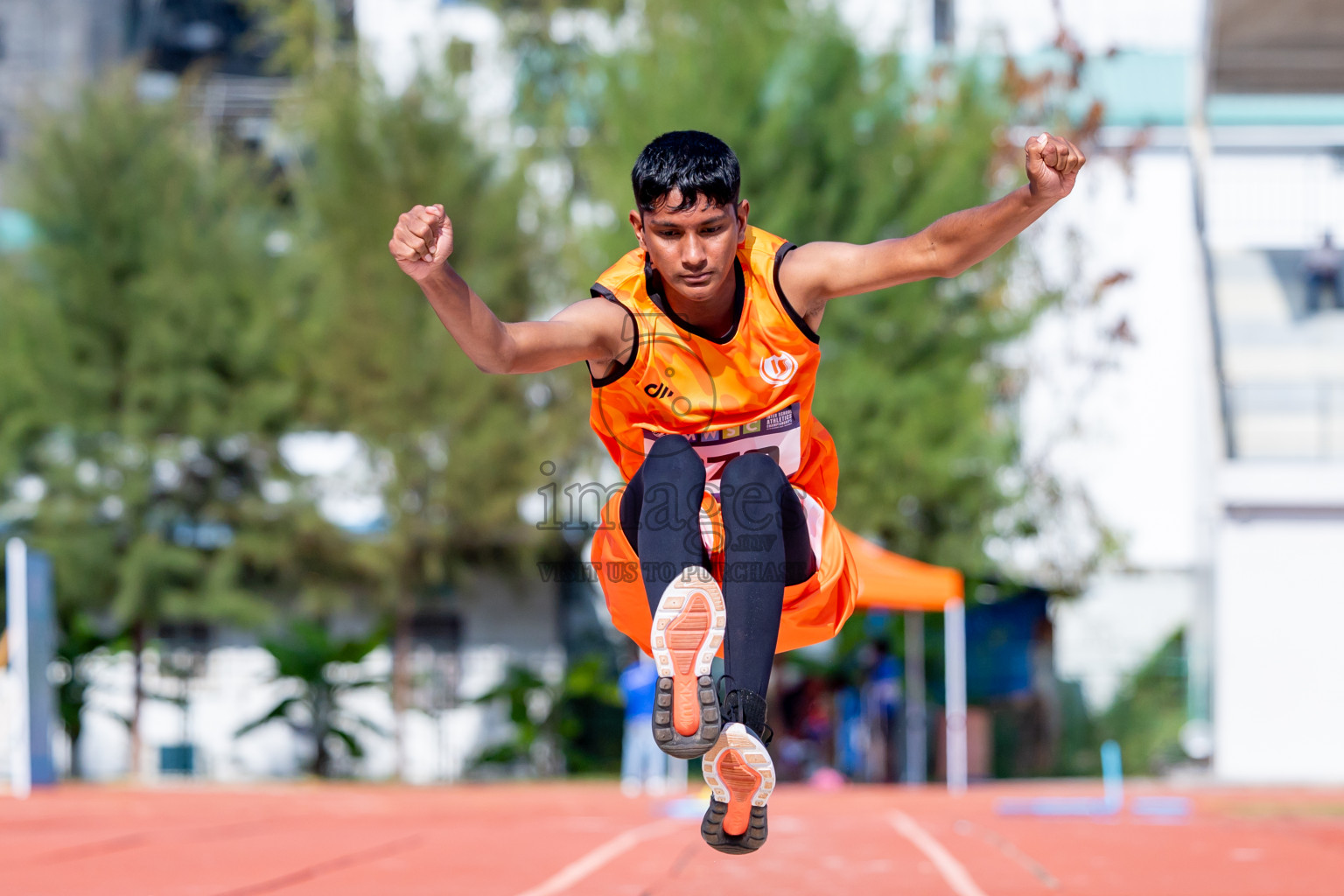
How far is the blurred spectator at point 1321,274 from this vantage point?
18891mm

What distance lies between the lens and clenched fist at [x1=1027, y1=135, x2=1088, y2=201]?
3.80 meters

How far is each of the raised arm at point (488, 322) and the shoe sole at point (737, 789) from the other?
1.09 m

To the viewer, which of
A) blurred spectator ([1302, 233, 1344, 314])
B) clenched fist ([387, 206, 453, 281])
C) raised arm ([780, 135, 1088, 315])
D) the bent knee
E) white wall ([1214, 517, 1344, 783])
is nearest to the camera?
clenched fist ([387, 206, 453, 281])

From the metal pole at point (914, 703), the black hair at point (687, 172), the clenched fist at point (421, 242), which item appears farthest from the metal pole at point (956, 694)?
the clenched fist at point (421, 242)

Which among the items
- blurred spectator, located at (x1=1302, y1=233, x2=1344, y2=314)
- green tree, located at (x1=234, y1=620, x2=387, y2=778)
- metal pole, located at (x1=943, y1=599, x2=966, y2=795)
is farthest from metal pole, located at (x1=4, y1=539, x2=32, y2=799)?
blurred spectator, located at (x1=1302, y1=233, x2=1344, y2=314)

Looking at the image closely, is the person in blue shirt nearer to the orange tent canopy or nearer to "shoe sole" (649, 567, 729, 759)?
the orange tent canopy

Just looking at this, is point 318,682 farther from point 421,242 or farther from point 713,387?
point 421,242

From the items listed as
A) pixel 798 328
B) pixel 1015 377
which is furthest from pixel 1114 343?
pixel 798 328

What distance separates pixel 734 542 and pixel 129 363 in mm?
14095

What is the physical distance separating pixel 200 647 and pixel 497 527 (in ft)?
16.0

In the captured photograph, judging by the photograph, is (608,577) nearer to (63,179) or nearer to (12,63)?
(63,179)

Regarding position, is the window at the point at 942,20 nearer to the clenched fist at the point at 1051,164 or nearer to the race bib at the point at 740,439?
the race bib at the point at 740,439

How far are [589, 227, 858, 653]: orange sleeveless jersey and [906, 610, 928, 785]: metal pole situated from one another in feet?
37.9

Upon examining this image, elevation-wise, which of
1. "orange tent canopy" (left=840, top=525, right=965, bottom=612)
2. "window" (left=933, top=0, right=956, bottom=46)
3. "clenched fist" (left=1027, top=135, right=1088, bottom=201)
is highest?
"window" (left=933, top=0, right=956, bottom=46)
